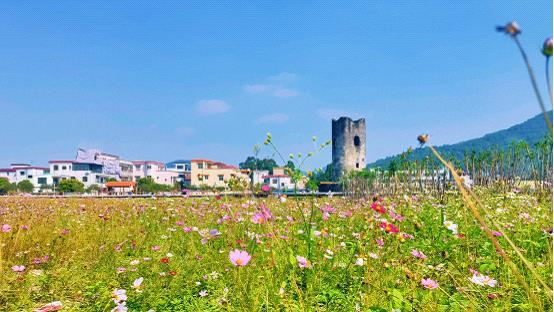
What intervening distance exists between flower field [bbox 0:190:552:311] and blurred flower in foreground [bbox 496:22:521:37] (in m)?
0.97

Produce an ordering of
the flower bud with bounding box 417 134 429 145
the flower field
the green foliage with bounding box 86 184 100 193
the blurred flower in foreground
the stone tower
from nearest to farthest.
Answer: the blurred flower in foreground, the flower bud with bounding box 417 134 429 145, the flower field, the stone tower, the green foliage with bounding box 86 184 100 193

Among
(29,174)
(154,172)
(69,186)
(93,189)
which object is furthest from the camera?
(154,172)

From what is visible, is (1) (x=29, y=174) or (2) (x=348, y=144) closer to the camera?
(2) (x=348, y=144)

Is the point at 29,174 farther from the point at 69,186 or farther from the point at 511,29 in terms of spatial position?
the point at 511,29

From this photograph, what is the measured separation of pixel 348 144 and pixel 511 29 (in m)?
41.7

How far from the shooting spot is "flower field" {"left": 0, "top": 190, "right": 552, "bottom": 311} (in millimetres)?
2152

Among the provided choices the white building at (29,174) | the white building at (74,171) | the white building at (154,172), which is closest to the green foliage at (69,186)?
the white building at (74,171)

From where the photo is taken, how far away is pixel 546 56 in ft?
2.01

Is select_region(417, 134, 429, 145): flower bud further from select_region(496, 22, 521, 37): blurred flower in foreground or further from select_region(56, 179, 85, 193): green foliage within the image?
select_region(56, 179, 85, 193): green foliage

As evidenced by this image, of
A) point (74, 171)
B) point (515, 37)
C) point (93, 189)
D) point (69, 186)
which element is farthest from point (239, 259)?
point (74, 171)

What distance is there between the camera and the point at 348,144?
41.7 metres

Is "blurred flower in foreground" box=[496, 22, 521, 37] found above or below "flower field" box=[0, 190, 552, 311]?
above

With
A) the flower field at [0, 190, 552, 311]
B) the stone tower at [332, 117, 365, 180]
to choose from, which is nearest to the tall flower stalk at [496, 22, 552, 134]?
the flower field at [0, 190, 552, 311]

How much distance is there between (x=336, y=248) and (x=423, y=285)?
1331 millimetres
